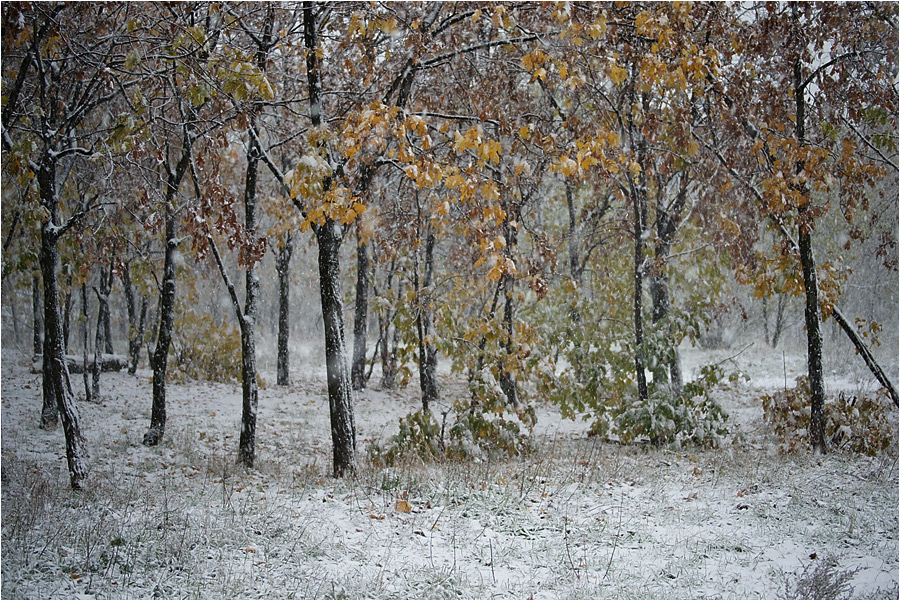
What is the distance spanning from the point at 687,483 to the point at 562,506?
6.03ft

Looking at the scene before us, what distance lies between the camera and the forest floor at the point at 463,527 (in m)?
4.14

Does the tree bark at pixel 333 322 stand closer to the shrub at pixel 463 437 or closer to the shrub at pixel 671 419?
the shrub at pixel 463 437

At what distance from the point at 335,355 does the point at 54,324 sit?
277 cm

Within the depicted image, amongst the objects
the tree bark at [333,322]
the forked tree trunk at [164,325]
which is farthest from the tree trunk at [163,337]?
the tree bark at [333,322]

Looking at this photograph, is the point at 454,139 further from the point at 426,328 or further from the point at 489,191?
the point at 426,328

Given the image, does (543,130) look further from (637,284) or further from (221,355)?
(221,355)

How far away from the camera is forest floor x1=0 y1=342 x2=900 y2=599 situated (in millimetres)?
4141

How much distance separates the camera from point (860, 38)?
7359 mm

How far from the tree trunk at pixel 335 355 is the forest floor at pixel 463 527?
295mm

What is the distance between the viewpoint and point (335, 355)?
6.83m

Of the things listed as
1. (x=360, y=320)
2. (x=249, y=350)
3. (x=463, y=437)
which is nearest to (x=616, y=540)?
(x=463, y=437)

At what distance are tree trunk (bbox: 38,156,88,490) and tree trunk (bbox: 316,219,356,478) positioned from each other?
255 cm

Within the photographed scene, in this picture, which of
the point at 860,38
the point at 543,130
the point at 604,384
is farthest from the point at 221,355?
the point at 860,38

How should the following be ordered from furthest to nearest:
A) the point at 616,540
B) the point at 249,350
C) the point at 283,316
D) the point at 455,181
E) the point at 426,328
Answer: the point at 283,316 → the point at 426,328 → the point at 249,350 → the point at 455,181 → the point at 616,540
